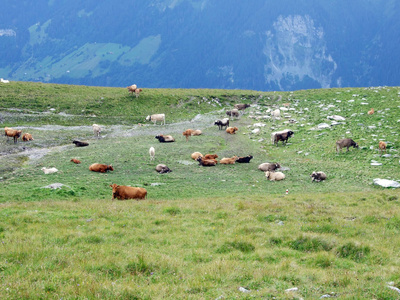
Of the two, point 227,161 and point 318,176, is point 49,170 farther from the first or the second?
point 318,176

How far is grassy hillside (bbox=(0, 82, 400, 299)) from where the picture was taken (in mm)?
8195

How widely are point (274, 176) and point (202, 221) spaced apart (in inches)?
542

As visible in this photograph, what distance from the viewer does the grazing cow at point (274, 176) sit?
2672 cm

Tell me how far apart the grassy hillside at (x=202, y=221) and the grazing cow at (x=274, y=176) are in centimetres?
110

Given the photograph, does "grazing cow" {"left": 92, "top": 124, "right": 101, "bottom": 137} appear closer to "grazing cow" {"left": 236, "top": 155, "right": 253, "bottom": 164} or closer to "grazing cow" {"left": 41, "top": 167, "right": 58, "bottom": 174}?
"grazing cow" {"left": 41, "top": 167, "right": 58, "bottom": 174}

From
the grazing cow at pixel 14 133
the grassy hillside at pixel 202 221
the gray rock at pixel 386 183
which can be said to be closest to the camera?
the grassy hillside at pixel 202 221

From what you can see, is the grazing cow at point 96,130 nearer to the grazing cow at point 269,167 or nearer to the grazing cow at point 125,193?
the grazing cow at point 269,167

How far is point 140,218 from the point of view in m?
14.3

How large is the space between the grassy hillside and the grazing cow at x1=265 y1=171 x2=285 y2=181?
3.60 feet

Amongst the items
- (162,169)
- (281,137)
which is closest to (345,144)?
(281,137)

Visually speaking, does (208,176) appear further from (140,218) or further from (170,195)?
(140,218)

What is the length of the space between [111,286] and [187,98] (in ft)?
204

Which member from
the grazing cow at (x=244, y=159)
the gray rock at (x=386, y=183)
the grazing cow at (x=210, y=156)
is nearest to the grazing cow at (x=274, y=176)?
the grazing cow at (x=244, y=159)

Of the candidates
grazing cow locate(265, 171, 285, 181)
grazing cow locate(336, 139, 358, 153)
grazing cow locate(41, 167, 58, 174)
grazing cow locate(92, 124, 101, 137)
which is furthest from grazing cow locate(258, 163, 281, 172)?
Answer: grazing cow locate(92, 124, 101, 137)
